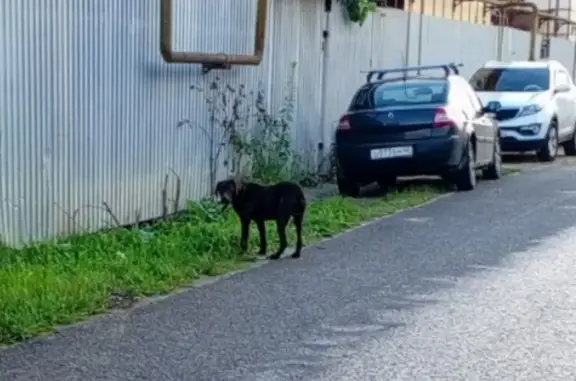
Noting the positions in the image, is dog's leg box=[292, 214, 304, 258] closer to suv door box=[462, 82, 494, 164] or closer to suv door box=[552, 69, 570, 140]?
suv door box=[462, 82, 494, 164]

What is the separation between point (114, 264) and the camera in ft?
→ 29.3

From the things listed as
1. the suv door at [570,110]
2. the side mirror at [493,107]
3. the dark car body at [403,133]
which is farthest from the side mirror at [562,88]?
the dark car body at [403,133]

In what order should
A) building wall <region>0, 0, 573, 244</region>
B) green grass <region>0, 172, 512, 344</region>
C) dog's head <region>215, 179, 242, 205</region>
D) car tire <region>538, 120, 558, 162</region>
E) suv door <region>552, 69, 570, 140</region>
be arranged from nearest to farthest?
green grass <region>0, 172, 512, 344</region> → building wall <region>0, 0, 573, 244</region> → dog's head <region>215, 179, 242, 205</region> → car tire <region>538, 120, 558, 162</region> → suv door <region>552, 69, 570, 140</region>

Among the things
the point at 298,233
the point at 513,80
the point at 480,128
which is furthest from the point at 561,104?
the point at 298,233

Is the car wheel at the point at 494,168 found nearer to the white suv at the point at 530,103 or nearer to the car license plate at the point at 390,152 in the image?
the white suv at the point at 530,103

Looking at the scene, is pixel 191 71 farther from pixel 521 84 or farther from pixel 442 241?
pixel 521 84

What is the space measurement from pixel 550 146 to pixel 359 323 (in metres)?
13.6

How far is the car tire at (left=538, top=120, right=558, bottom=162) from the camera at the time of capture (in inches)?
802

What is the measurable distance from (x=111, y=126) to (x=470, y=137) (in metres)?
5.81

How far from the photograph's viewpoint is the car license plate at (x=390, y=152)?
46.9ft

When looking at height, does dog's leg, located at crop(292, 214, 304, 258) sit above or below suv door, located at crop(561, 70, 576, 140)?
below

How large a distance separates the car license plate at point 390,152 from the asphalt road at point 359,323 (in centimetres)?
308

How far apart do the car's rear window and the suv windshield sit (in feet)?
19.8

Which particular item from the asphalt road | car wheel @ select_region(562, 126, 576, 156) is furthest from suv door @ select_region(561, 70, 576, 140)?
the asphalt road
